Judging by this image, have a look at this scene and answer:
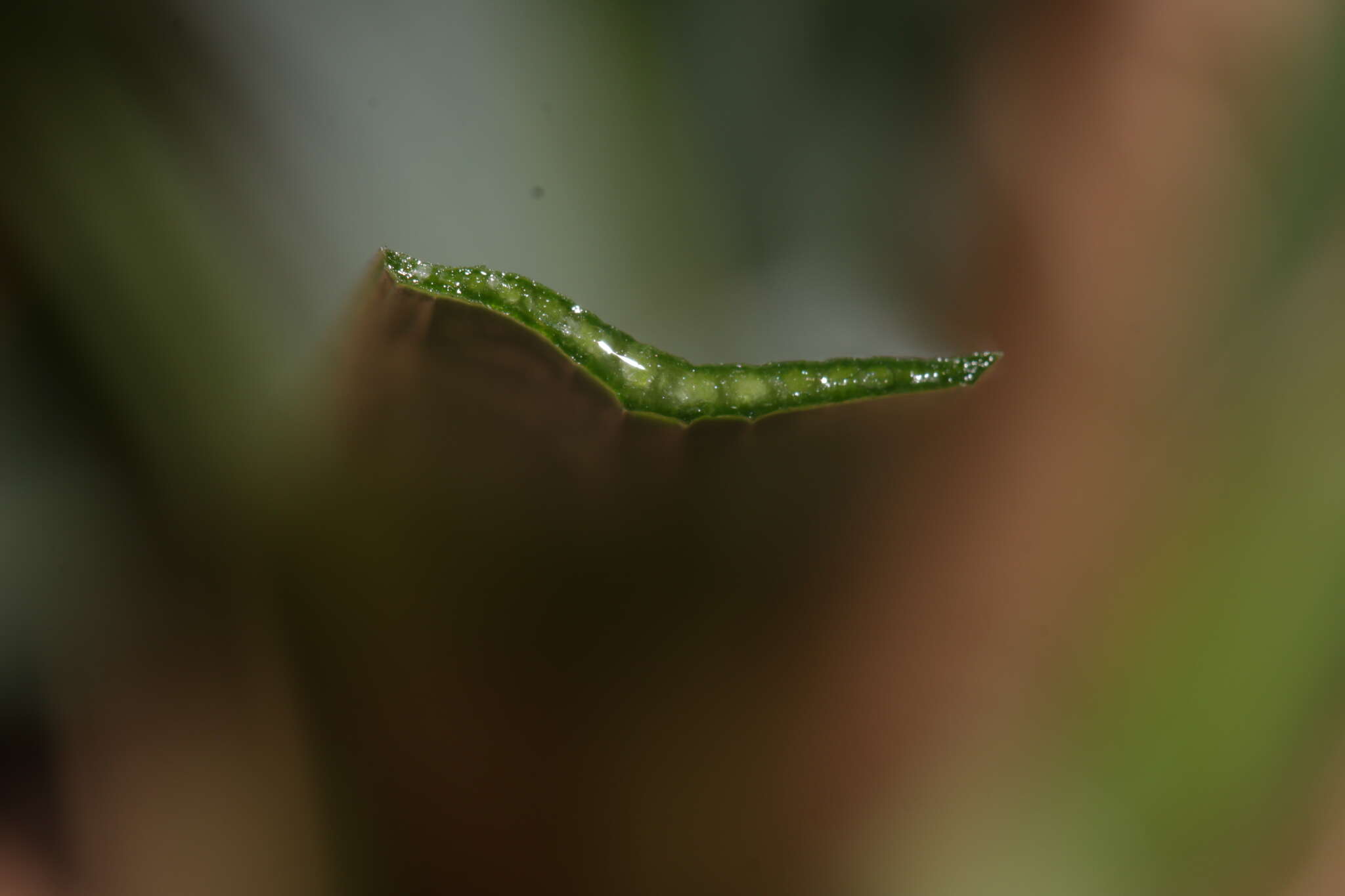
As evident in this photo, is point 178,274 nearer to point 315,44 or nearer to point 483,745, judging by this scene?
point 315,44

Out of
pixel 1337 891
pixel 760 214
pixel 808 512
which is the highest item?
pixel 760 214

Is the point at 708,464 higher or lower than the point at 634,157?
lower

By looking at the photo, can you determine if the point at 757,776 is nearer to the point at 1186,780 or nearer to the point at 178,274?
the point at 1186,780

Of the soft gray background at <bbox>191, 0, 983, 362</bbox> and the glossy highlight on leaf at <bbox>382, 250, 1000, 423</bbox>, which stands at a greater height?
the soft gray background at <bbox>191, 0, 983, 362</bbox>

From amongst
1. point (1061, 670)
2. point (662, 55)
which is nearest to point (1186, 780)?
point (1061, 670)

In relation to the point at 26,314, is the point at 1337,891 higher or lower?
lower

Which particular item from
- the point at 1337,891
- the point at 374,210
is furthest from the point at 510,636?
the point at 1337,891

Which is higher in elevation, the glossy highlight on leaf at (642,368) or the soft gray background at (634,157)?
the soft gray background at (634,157)
